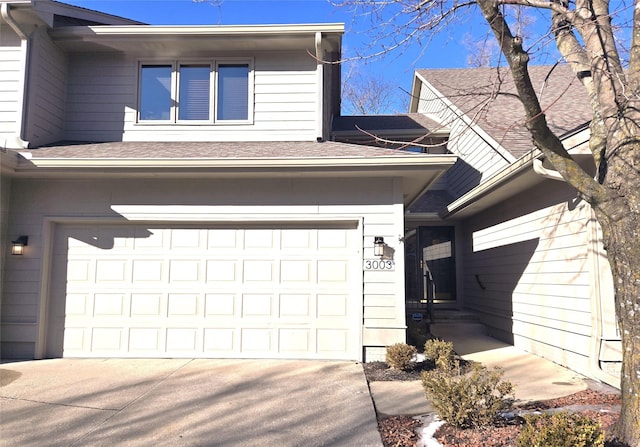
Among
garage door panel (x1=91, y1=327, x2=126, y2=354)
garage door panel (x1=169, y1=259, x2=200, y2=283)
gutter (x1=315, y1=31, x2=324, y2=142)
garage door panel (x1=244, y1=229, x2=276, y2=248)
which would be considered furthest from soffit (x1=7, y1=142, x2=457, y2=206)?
garage door panel (x1=91, y1=327, x2=126, y2=354)

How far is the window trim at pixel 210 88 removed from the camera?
8.69 m

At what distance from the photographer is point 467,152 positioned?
11422mm

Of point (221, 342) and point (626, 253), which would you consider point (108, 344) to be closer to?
point (221, 342)

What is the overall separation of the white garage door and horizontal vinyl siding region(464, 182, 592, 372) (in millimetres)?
3082

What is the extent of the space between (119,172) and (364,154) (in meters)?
3.75

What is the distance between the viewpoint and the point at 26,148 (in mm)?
7719

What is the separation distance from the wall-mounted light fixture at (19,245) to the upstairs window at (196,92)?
2.98 meters

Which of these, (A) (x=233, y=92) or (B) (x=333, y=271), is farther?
(A) (x=233, y=92)

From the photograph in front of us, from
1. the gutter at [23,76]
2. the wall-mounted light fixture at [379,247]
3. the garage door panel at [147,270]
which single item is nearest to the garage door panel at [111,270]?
the garage door panel at [147,270]

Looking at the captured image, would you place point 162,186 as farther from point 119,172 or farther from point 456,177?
point 456,177

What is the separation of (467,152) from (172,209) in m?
7.40

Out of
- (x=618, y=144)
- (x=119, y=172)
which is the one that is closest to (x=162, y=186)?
(x=119, y=172)

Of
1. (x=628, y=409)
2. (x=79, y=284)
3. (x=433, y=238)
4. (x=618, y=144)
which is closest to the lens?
(x=628, y=409)

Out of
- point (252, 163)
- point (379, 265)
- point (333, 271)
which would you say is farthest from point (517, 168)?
point (252, 163)
